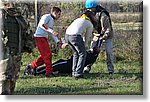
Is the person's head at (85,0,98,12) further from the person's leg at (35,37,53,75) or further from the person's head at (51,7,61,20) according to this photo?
the person's leg at (35,37,53,75)

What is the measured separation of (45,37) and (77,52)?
48 centimetres

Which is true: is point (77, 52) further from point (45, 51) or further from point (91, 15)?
point (91, 15)

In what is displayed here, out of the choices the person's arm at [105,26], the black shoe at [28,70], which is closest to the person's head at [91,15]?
the person's arm at [105,26]

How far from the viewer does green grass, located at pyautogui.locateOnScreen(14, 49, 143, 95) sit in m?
9.98

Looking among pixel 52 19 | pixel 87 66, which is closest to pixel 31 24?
pixel 52 19

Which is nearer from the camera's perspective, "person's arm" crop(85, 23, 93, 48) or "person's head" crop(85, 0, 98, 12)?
"person's head" crop(85, 0, 98, 12)

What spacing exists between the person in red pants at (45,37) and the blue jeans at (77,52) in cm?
16

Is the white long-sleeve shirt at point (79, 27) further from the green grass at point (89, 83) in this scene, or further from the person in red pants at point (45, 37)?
the green grass at point (89, 83)

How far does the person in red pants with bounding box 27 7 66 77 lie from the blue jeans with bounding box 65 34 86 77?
0.54 ft

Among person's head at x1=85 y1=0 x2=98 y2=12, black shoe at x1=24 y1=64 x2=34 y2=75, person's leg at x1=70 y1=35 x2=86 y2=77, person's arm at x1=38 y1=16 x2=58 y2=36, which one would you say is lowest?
black shoe at x1=24 y1=64 x2=34 y2=75

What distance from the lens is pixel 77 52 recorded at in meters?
10.2

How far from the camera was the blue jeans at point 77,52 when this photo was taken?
1016cm

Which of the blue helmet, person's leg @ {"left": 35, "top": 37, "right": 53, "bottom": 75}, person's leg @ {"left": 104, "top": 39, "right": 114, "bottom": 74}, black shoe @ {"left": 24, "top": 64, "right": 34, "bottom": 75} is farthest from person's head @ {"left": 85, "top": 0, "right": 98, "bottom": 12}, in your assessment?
black shoe @ {"left": 24, "top": 64, "right": 34, "bottom": 75}

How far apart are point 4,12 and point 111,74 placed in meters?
1.67
